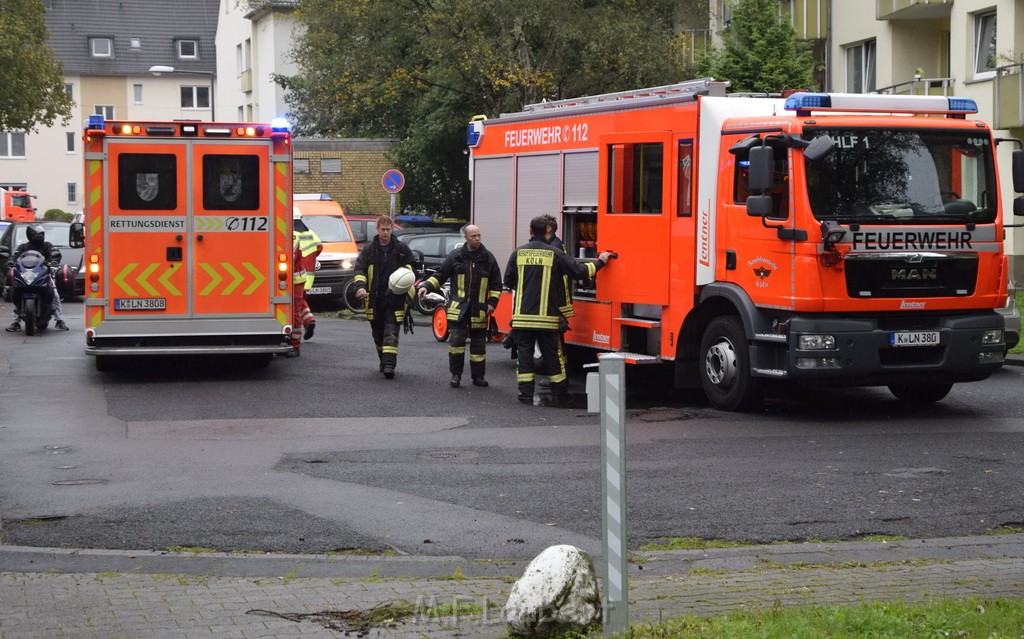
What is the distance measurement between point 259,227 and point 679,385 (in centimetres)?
521

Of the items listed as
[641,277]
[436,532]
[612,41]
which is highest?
[612,41]

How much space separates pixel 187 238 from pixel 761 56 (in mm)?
14544

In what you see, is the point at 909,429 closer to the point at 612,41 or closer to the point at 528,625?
the point at 528,625

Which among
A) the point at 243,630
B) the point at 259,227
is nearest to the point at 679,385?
the point at 259,227

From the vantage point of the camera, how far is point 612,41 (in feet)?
103

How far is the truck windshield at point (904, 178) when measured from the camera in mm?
12094

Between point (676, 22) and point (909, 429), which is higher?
point (676, 22)

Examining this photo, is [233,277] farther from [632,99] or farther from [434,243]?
[434,243]

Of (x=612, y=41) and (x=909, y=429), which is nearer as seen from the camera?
(x=909, y=429)

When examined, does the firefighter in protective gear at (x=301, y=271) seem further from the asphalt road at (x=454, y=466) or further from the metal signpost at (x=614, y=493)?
the metal signpost at (x=614, y=493)

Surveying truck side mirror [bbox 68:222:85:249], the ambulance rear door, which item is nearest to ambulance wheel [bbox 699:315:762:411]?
the ambulance rear door

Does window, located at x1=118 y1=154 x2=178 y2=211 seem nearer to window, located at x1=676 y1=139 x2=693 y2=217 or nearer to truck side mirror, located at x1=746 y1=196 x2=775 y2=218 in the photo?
window, located at x1=676 y1=139 x2=693 y2=217

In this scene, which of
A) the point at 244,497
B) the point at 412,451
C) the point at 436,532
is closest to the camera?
the point at 436,532

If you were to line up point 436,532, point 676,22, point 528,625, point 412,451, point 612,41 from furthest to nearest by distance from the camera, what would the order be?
point 676,22
point 612,41
point 412,451
point 436,532
point 528,625
